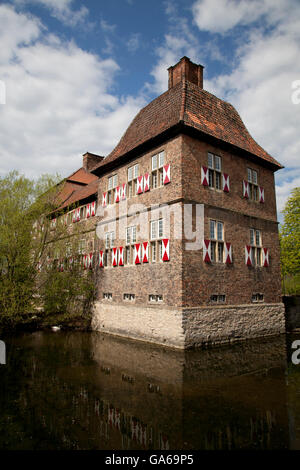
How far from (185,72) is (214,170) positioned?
203 inches

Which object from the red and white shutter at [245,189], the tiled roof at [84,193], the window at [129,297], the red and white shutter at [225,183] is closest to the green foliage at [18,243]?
the tiled roof at [84,193]

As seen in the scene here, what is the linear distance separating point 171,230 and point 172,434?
26.1 feet

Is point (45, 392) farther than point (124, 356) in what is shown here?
No

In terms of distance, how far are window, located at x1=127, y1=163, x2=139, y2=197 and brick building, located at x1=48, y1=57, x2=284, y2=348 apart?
0.05m

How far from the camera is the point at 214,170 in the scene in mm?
13195

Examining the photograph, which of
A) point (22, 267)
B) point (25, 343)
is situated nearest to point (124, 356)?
point (25, 343)

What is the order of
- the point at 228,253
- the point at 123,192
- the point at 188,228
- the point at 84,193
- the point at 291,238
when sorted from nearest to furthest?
the point at 188,228 < the point at 228,253 < the point at 123,192 < the point at 84,193 < the point at 291,238

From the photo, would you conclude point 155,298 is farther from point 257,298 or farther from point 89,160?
point 89,160

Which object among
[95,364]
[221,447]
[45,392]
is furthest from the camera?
[95,364]

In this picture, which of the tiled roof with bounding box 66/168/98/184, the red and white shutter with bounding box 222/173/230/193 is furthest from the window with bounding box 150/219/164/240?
the tiled roof with bounding box 66/168/98/184

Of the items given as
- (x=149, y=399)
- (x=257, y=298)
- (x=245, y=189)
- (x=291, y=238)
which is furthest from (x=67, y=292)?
(x=291, y=238)

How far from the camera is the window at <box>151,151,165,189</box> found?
42.7ft
